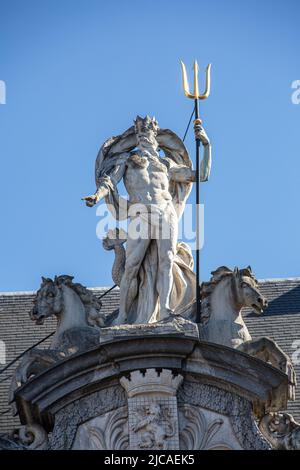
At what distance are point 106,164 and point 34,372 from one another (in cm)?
355

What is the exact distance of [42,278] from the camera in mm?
28188

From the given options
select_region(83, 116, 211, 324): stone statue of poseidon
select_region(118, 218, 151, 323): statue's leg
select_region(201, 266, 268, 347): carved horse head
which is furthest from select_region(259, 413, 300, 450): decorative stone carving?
select_region(118, 218, 151, 323): statue's leg

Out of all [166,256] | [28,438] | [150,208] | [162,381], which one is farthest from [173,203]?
[28,438]

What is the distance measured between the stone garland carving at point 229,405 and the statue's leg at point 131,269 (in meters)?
1.69

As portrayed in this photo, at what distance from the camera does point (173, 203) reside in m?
28.9

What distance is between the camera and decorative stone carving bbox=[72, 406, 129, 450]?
26.5 meters

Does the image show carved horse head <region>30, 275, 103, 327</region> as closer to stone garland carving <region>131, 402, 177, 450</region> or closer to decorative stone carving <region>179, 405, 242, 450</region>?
stone garland carving <region>131, 402, 177, 450</region>

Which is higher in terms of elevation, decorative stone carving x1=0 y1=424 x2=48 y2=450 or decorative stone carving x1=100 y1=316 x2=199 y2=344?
decorative stone carving x1=100 y1=316 x2=199 y2=344

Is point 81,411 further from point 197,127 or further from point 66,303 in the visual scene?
point 197,127

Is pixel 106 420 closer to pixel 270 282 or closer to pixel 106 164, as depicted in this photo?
pixel 106 164

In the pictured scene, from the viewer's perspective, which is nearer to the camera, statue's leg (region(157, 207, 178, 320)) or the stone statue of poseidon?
statue's leg (region(157, 207, 178, 320))

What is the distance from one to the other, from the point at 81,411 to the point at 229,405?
1.97 metres
